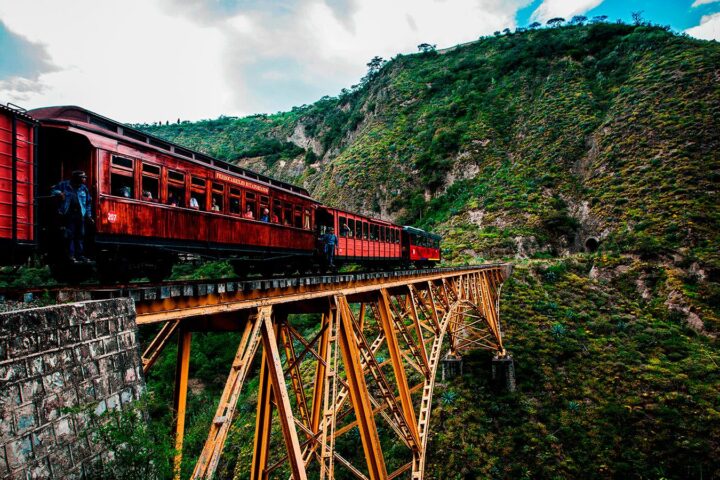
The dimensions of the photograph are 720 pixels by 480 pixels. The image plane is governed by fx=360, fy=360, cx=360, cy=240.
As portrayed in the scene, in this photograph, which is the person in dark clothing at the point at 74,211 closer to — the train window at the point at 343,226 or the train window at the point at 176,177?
the train window at the point at 176,177

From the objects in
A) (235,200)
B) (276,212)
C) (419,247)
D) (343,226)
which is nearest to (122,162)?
(235,200)

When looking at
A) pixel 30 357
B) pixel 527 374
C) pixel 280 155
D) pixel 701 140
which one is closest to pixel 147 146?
pixel 30 357

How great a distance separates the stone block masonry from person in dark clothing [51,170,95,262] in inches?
99.5

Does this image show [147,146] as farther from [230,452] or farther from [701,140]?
[701,140]

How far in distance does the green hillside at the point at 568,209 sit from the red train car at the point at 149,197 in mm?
14777

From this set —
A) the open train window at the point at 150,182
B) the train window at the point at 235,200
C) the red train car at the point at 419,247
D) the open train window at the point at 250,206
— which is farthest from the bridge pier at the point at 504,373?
the open train window at the point at 150,182

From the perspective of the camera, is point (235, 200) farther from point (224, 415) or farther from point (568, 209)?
point (568, 209)

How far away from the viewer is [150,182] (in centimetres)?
668

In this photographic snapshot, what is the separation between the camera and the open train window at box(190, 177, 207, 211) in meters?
7.33

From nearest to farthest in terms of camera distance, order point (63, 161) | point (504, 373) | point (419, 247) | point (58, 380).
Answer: point (58, 380) < point (63, 161) < point (504, 373) < point (419, 247)

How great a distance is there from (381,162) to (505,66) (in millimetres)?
29414

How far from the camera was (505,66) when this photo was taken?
64.0m

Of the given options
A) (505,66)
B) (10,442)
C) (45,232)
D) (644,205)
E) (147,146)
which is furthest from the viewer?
(505,66)

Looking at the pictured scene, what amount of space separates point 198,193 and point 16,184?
303cm
